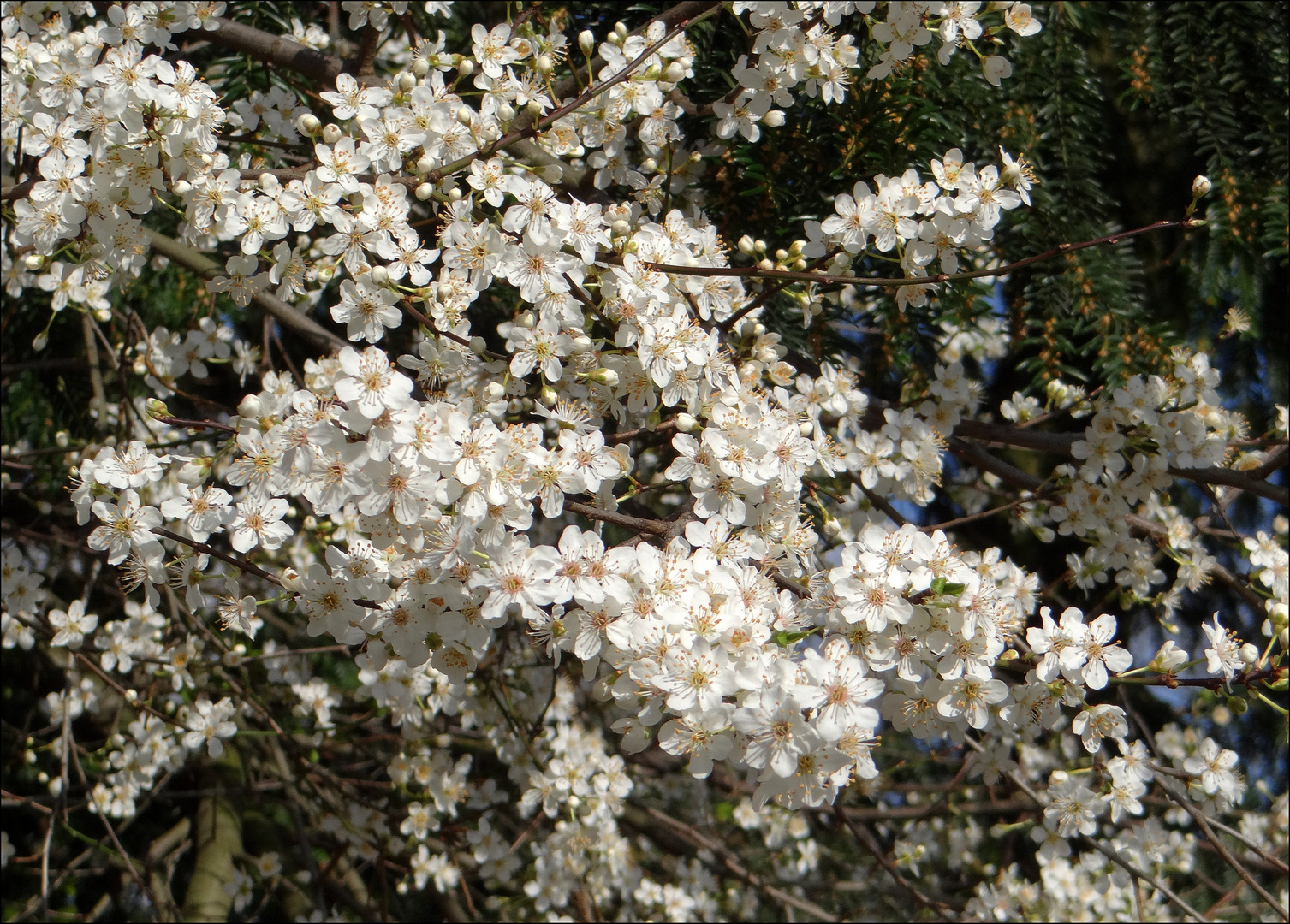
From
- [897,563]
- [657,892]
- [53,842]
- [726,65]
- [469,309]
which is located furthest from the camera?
[53,842]

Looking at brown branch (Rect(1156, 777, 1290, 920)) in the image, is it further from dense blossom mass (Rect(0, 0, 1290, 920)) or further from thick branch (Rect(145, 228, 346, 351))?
thick branch (Rect(145, 228, 346, 351))

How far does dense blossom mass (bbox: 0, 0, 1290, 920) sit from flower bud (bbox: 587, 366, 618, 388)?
1.9 inches

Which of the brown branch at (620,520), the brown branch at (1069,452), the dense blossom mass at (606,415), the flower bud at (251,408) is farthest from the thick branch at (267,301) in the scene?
the brown branch at (1069,452)

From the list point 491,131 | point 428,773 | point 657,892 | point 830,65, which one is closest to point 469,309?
point 491,131

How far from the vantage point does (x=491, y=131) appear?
144 cm

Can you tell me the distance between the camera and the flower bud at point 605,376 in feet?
4.17

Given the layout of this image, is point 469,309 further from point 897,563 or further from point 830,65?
point 897,563

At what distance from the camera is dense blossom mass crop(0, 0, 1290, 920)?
1.08 metres

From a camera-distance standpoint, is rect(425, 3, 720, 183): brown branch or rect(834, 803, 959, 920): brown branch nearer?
rect(425, 3, 720, 183): brown branch

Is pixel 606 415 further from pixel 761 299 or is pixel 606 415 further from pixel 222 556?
pixel 222 556

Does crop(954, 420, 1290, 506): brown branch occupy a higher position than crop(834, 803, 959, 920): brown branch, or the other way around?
crop(954, 420, 1290, 506): brown branch

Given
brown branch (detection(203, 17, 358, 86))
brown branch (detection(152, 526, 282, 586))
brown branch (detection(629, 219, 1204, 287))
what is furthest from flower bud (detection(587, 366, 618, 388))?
brown branch (detection(203, 17, 358, 86))

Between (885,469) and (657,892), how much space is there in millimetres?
1546

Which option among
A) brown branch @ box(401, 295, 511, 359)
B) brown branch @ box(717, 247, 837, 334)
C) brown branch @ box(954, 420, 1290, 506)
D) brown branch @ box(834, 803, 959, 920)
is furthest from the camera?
brown branch @ box(834, 803, 959, 920)
